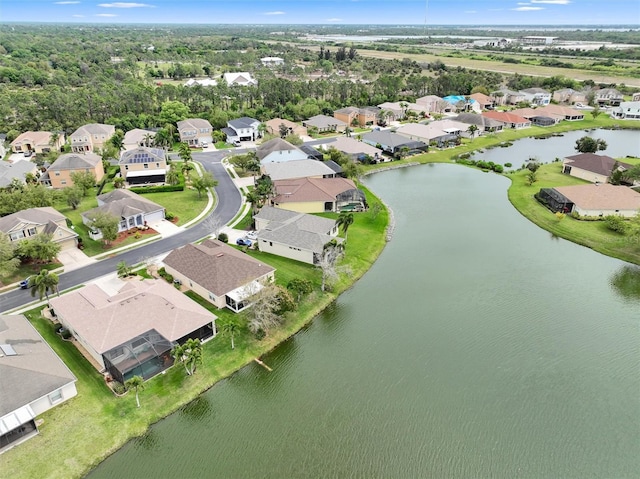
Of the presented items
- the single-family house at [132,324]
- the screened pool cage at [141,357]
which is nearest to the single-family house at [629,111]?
the single-family house at [132,324]

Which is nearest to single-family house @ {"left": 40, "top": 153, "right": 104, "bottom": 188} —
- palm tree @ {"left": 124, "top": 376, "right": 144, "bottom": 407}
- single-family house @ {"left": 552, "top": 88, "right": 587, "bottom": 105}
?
palm tree @ {"left": 124, "top": 376, "right": 144, "bottom": 407}

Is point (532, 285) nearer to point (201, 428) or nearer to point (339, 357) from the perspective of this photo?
point (339, 357)

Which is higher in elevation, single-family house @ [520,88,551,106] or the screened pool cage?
the screened pool cage

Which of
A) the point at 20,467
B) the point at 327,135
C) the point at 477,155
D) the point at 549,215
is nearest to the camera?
the point at 20,467

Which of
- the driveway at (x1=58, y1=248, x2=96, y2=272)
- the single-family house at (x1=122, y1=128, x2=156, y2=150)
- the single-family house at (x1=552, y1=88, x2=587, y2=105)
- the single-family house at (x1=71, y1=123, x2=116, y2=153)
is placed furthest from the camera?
the single-family house at (x1=552, y1=88, x2=587, y2=105)

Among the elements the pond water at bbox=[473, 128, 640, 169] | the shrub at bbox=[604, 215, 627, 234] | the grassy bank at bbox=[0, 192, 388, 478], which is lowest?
the pond water at bbox=[473, 128, 640, 169]

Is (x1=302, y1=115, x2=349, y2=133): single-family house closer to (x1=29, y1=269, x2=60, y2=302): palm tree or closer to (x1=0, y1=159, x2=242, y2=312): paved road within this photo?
(x1=0, y1=159, x2=242, y2=312): paved road

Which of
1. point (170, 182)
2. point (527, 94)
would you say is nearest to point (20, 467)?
point (170, 182)
